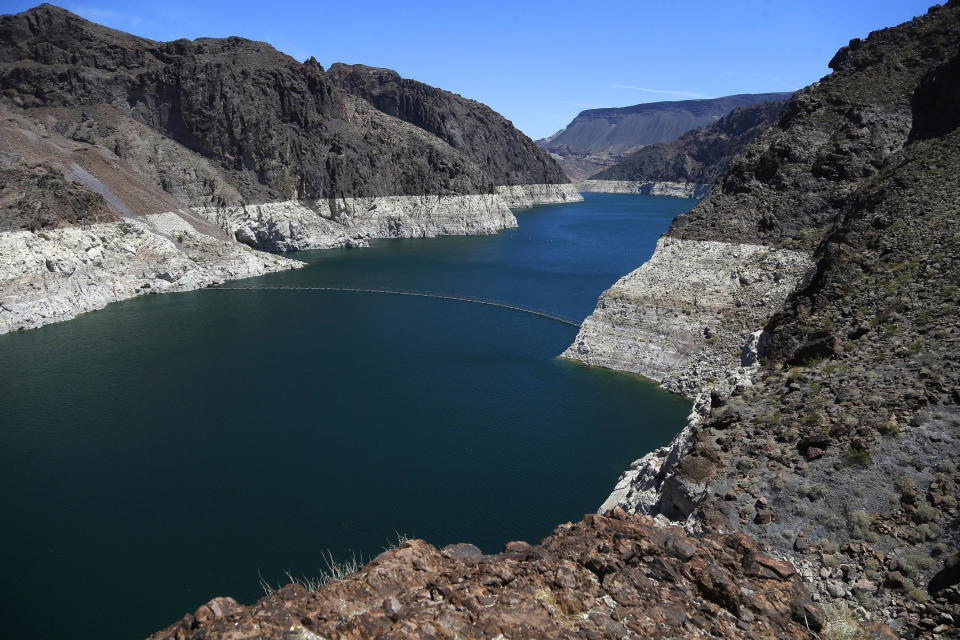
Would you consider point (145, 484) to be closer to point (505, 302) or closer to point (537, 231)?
point (505, 302)

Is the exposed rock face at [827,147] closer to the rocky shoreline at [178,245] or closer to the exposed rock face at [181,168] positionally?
the rocky shoreline at [178,245]

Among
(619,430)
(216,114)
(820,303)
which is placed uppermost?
(216,114)

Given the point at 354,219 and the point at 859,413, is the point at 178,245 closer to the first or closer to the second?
the point at 354,219

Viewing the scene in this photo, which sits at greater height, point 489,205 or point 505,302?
point 489,205

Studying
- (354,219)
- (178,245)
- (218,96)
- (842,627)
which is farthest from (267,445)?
(354,219)

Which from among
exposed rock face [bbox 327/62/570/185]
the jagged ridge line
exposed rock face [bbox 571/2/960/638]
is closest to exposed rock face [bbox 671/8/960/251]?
exposed rock face [bbox 571/2/960/638]

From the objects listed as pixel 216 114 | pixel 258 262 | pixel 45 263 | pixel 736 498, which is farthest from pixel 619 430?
pixel 216 114

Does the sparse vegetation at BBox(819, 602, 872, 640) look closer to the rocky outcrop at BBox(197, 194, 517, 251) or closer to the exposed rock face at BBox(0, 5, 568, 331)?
the exposed rock face at BBox(0, 5, 568, 331)
